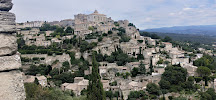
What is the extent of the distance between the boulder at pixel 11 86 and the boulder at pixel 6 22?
1213mm

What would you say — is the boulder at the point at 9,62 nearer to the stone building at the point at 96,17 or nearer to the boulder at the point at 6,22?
the boulder at the point at 6,22

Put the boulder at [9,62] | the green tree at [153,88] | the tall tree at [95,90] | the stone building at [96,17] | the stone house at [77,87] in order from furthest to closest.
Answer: the stone building at [96,17] → the stone house at [77,87] → the green tree at [153,88] → the tall tree at [95,90] → the boulder at [9,62]

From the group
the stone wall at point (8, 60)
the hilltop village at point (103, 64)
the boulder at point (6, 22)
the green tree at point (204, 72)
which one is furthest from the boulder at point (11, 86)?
the green tree at point (204, 72)

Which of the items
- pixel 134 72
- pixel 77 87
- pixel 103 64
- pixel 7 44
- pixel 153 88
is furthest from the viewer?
pixel 103 64

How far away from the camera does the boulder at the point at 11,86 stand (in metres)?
4.66

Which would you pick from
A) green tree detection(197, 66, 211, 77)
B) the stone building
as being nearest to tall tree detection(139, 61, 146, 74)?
green tree detection(197, 66, 211, 77)

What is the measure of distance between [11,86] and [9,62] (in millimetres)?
682

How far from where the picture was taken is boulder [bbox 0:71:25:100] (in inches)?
184

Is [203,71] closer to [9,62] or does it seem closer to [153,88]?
[153,88]

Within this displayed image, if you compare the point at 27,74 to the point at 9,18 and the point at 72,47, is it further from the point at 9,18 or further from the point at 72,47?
the point at 9,18

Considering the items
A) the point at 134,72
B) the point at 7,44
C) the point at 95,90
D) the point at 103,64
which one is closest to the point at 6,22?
the point at 7,44

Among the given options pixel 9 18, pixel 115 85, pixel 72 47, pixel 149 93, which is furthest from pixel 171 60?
pixel 9 18

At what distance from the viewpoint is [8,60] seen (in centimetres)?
475

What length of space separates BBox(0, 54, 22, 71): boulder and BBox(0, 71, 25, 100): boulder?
0.51 ft
